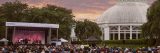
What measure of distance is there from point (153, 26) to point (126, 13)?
79644mm

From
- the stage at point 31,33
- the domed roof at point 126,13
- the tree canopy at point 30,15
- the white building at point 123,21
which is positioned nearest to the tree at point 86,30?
the tree canopy at point 30,15

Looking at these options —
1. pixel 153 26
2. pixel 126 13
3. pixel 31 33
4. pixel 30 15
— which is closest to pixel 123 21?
pixel 126 13

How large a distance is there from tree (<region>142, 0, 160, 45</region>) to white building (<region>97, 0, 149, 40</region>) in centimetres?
6874

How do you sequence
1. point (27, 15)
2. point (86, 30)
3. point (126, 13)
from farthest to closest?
point (126, 13) → point (86, 30) → point (27, 15)

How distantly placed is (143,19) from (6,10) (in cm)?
5669

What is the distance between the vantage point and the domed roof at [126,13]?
462 feet

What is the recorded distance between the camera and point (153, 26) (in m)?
64.9

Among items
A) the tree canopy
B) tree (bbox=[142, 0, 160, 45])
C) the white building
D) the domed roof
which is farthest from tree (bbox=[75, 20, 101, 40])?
tree (bbox=[142, 0, 160, 45])

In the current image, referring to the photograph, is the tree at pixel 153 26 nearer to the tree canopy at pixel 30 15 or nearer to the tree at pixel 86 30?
the tree canopy at pixel 30 15

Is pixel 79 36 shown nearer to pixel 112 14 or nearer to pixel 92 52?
pixel 112 14

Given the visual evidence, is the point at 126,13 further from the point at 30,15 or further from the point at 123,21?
the point at 30,15

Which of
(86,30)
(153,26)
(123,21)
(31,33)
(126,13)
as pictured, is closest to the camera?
(153,26)

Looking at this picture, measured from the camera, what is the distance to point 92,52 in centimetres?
4694

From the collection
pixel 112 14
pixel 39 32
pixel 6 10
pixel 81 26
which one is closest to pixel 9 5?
pixel 6 10
